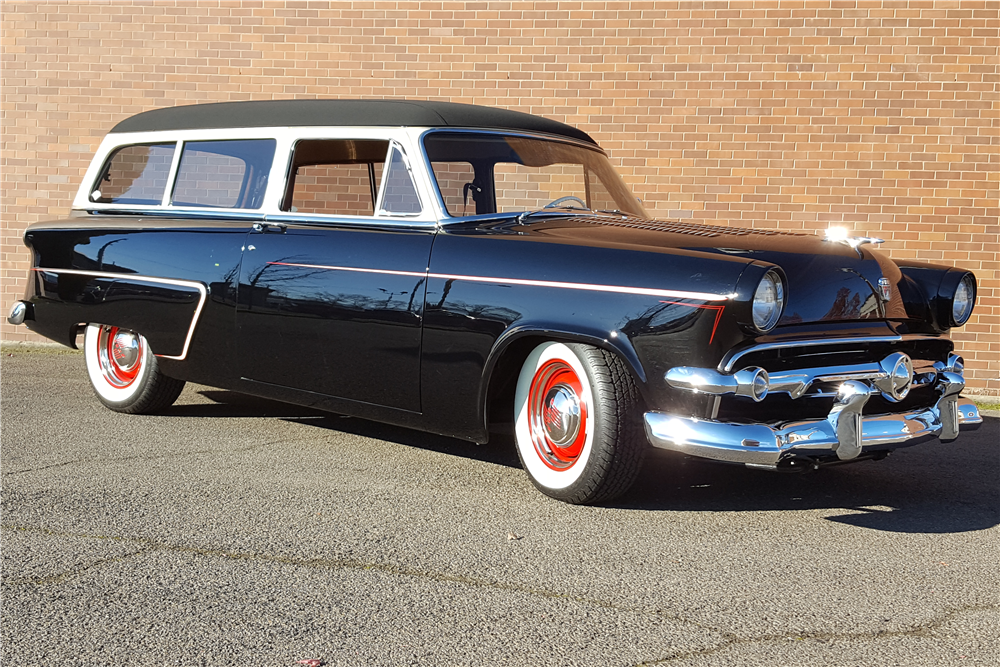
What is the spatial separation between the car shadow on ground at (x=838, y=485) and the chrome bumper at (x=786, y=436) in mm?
365

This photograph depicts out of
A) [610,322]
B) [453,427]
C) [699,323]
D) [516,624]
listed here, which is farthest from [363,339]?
[516,624]

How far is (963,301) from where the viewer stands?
14.2ft

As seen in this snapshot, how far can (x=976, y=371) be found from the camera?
7305 mm

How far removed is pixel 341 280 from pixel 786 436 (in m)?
2.02

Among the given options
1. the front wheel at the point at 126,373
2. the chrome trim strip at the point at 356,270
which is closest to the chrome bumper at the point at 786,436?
the chrome trim strip at the point at 356,270

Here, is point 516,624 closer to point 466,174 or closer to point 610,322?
point 610,322

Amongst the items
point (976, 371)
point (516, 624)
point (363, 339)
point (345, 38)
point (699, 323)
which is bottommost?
point (976, 371)

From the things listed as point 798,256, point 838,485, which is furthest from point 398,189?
point 838,485

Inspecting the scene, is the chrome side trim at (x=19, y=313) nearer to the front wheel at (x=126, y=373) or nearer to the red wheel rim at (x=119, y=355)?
the front wheel at (x=126, y=373)

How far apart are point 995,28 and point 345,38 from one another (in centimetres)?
493

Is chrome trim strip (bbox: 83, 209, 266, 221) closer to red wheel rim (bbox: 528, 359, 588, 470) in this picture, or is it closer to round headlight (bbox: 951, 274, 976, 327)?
red wheel rim (bbox: 528, 359, 588, 470)

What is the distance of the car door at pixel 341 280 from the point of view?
423 cm

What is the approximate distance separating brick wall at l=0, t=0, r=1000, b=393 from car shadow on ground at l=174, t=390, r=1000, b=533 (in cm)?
258

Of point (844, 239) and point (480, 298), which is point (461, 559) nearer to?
point (480, 298)
